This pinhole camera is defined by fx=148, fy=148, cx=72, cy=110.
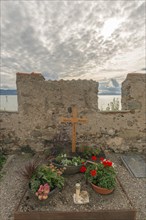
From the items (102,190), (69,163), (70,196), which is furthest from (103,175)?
(69,163)

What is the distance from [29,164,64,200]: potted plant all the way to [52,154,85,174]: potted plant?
0.45 meters

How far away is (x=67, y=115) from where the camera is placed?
4801mm

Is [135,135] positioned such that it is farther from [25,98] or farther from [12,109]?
[12,109]

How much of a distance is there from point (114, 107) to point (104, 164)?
2765 millimetres

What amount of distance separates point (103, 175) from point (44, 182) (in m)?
1.20

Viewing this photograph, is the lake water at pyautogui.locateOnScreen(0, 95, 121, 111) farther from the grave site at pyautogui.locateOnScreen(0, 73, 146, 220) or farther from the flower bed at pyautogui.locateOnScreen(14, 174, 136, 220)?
the flower bed at pyautogui.locateOnScreen(14, 174, 136, 220)

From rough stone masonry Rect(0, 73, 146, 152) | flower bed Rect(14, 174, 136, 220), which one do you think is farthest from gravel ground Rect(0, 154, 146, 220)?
rough stone masonry Rect(0, 73, 146, 152)

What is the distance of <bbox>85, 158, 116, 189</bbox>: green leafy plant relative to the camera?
9.55 ft

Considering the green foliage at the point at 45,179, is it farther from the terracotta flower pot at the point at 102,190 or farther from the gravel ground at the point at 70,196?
the terracotta flower pot at the point at 102,190

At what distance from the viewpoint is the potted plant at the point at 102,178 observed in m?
2.88

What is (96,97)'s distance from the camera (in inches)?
186

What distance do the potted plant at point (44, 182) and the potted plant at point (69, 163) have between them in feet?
1.49

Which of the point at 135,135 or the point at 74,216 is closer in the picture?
the point at 74,216

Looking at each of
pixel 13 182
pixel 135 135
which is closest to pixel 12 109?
pixel 13 182
